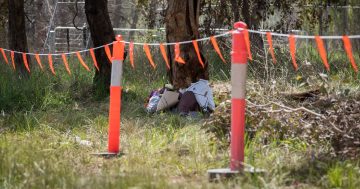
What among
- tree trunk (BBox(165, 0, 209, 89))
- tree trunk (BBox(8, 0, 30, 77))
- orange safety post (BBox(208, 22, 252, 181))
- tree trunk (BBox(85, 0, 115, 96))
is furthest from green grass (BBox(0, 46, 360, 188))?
tree trunk (BBox(8, 0, 30, 77))

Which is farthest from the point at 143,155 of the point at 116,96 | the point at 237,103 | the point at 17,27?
the point at 17,27

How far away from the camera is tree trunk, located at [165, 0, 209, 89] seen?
11039 mm

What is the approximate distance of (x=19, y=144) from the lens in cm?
717

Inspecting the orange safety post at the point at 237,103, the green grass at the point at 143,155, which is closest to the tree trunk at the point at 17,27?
the green grass at the point at 143,155

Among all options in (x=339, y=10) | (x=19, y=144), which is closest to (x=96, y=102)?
(x=19, y=144)

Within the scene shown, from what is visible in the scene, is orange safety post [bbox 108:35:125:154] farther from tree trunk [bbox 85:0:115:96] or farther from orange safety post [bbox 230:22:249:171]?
tree trunk [bbox 85:0:115:96]

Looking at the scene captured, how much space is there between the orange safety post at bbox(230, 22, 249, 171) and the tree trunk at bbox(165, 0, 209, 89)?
528cm

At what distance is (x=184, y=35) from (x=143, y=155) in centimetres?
431

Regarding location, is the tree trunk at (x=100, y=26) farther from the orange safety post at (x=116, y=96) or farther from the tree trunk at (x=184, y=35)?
the orange safety post at (x=116, y=96)

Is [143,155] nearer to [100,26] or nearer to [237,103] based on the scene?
[237,103]

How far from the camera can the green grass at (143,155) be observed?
5.59 meters

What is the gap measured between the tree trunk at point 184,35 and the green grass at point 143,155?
81 cm

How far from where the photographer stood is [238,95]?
18.8 ft

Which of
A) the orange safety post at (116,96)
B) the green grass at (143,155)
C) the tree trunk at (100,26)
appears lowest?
the green grass at (143,155)
